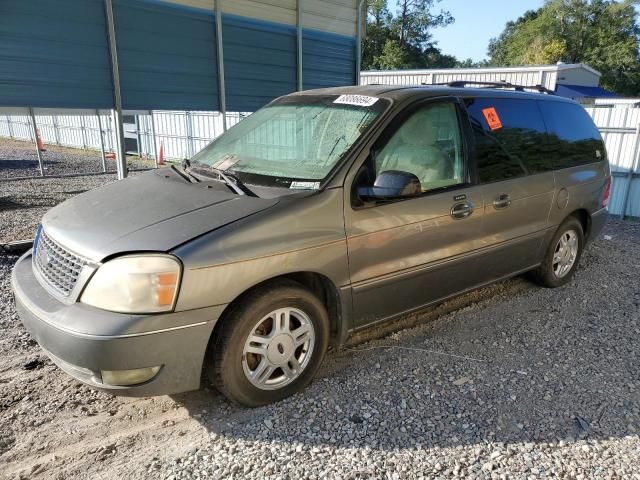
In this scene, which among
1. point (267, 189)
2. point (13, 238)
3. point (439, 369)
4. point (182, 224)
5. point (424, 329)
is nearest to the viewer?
point (182, 224)

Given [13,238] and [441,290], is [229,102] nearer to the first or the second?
[13,238]

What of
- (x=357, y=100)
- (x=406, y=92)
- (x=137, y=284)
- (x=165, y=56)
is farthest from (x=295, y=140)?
(x=165, y=56)

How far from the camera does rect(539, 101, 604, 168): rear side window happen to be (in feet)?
15.1

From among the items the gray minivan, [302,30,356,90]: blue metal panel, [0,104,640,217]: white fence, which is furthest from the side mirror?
[0,104,640,217]: white fence

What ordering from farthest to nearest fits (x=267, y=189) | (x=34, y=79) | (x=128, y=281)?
(x=34, y=79) < (x=267, y=189) < (x=128, y=281)

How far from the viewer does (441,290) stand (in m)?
3.73

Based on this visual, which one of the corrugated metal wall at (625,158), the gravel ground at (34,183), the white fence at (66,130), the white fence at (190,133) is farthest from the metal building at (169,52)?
the white fence at (66,130)

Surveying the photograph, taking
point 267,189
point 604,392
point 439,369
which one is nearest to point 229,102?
point 267,189

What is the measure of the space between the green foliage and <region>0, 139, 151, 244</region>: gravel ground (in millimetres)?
40372

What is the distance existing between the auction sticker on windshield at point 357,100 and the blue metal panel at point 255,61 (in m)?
4.00

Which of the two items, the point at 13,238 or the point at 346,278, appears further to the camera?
the point at 13,238

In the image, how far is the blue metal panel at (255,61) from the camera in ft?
23.4

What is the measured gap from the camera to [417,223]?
3.35 m

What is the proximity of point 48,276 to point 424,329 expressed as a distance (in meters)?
2.68
